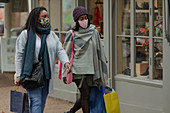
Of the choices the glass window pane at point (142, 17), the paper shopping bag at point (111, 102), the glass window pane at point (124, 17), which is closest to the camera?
the paper shopping bag at point (111, 102)

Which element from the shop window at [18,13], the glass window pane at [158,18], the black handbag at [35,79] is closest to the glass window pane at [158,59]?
the glass window pane at [158,18]

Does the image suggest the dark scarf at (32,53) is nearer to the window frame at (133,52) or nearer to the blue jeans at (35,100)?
the blue jeans at (35,100)

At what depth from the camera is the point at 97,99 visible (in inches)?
263

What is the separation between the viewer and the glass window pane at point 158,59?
690cm

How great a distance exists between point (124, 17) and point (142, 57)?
83 cm

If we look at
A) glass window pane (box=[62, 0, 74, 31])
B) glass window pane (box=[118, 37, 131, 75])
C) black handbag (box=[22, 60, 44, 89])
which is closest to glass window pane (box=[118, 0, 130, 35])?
glass window pane (box=[118, 37, 131, 75])

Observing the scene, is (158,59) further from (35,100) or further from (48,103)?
(48,103)

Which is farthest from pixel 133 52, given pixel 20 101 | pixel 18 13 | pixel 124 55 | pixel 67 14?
pixel 18 13

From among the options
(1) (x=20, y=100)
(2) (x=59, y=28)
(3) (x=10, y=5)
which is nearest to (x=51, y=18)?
(2) (x=59, y=28)

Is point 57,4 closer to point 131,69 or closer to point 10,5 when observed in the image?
point 131,69

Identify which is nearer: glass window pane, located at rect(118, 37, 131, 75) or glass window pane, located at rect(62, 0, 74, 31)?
glass window pane, located at rect(118, 37, 131, 75)

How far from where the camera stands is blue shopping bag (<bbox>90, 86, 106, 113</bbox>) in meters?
6.64

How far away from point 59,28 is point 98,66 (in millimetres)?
3252

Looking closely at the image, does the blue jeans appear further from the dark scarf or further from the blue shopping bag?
the blue shopping bag
